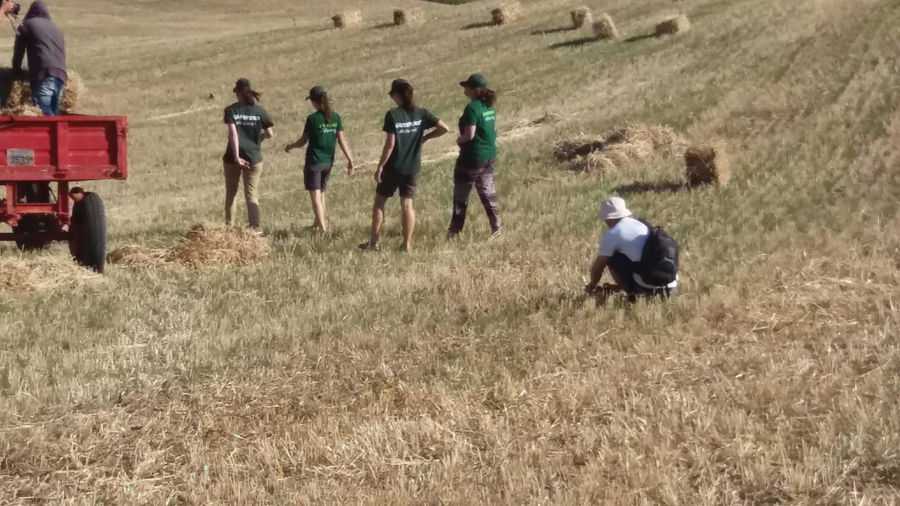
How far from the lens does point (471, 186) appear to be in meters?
11.3

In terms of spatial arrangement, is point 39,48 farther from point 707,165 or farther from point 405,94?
point 707,165

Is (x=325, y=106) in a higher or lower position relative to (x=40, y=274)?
higher

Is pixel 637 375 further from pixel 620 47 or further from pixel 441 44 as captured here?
pixel 441 44

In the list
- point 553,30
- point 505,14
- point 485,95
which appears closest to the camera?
point 485,95

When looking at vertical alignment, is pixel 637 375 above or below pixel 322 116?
below

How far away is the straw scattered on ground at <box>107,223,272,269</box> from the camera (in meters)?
10.4

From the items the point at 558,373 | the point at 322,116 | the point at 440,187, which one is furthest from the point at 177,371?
the point at 440,187

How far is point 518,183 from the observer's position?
48.3 ft

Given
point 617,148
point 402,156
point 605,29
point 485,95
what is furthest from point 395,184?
point 605,29

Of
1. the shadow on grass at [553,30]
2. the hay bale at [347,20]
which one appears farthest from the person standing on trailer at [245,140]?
the hay bale at [347,20]

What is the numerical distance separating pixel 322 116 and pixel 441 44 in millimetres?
18698

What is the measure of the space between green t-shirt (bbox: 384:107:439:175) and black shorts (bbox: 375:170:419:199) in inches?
1.8

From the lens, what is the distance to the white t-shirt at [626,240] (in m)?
7.88

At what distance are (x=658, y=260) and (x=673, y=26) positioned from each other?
60.2 ft
